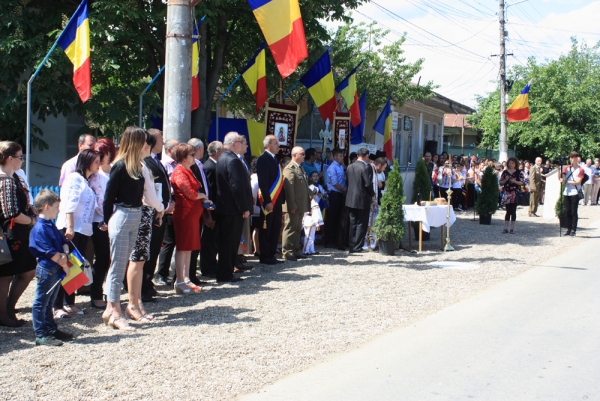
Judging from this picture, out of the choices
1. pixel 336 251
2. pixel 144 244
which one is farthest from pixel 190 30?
pixel 336 251

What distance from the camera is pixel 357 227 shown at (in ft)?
37.9

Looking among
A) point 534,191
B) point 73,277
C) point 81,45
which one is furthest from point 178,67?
point 534,191

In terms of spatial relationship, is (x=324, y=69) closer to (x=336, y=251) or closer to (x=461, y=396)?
(x=336, y=251)

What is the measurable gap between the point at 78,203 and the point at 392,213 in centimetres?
615

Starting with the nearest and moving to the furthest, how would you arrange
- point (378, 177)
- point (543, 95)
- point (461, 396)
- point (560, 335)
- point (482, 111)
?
point (461, 396), point (560, 335), point (378, 177), point (543, 95), point (482, 111)

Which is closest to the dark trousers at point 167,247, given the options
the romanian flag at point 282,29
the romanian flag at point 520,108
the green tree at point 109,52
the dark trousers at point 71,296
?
the dark trousers at point 71,296

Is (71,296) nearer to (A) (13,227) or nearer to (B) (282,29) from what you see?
(A) (13,227)

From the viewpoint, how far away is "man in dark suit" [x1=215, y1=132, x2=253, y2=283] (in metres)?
8.32

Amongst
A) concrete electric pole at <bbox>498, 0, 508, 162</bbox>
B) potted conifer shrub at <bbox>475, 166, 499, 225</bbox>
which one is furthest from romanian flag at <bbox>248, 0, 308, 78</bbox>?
concrete electric pole at <bbox>498, 0, 508, 162</bbox>

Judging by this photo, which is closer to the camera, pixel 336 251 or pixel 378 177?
pixel 336 251

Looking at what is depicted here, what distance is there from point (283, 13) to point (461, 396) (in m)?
6.63

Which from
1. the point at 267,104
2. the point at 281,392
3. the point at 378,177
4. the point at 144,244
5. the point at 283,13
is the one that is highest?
the point at 283,13

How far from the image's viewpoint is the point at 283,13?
371 inches

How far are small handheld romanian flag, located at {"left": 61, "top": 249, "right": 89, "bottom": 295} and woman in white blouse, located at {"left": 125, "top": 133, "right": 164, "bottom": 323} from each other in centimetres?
56
